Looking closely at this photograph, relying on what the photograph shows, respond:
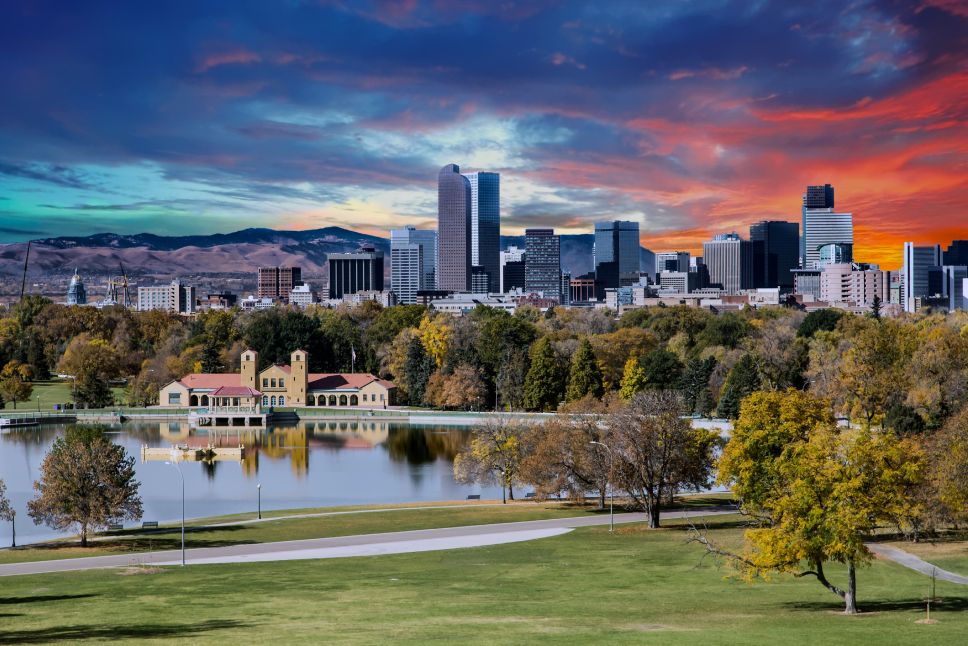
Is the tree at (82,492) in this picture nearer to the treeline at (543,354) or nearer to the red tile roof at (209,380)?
the treeline at (543,354)

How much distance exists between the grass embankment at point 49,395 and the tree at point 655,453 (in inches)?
3731

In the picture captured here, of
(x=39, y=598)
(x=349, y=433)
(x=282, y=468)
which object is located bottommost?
(x=282, y=468)

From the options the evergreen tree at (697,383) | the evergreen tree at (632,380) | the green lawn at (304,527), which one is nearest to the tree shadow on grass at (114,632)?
the green lawn at (304,527)

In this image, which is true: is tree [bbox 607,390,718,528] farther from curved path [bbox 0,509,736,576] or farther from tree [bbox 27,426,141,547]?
tree [bbox 27,426,141,547]

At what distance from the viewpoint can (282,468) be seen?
8194 centimetres

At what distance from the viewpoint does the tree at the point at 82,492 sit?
149 feet

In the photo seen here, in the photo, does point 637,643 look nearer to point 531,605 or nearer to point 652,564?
point 531,605

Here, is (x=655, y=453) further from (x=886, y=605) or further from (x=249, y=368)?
(x=249, y=368)

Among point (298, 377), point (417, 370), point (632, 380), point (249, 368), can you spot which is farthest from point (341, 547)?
point (298, 377)

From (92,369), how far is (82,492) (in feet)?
292

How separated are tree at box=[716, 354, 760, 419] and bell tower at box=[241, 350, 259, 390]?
2278 inches

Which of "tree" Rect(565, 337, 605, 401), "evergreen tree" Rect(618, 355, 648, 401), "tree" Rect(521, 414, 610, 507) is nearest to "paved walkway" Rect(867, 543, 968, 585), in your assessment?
"tree" Rect(521, 414, 610, 507)

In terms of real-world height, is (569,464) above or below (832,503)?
below

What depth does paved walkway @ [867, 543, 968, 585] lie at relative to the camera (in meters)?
32.7
